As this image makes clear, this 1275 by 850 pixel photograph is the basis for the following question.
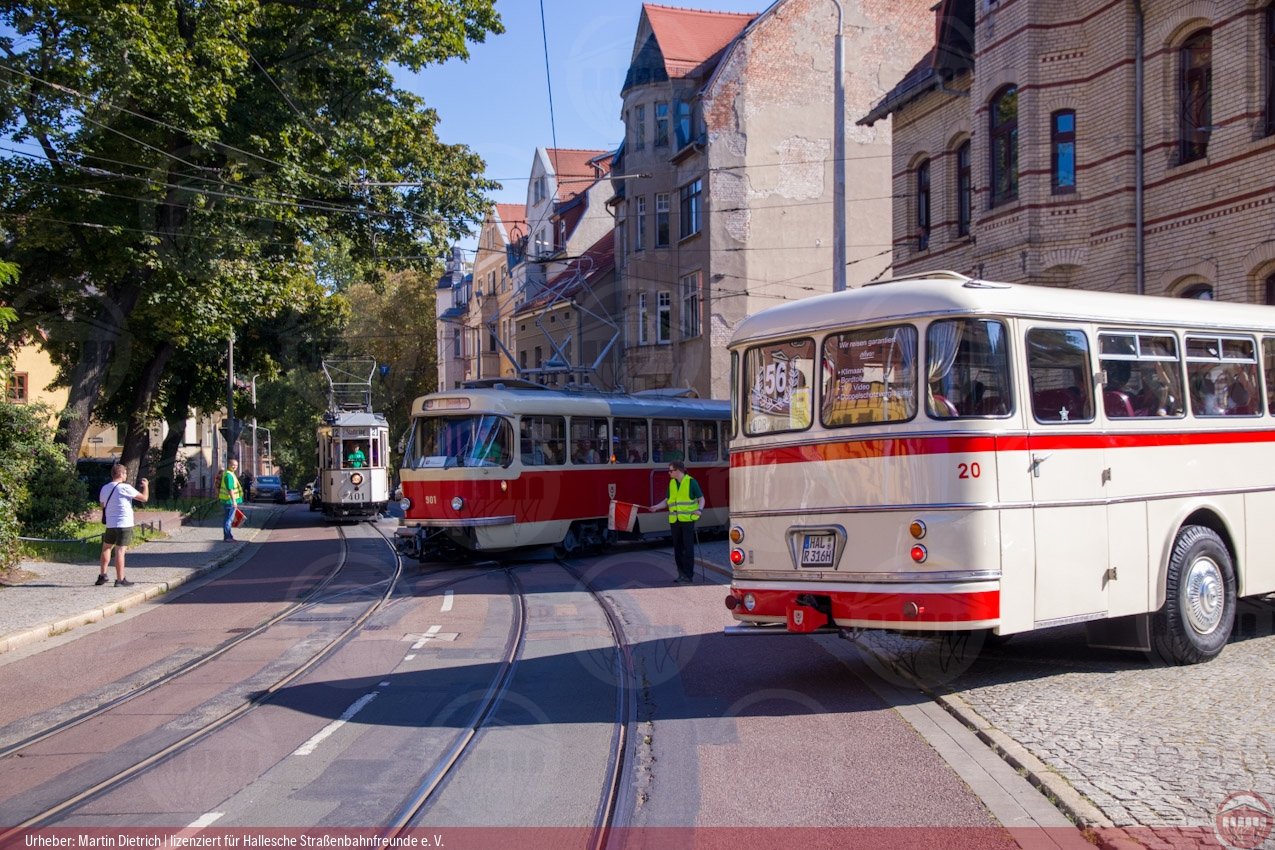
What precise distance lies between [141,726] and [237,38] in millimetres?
17070

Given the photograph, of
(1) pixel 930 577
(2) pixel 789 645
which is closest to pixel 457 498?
(2) pixel 789 645

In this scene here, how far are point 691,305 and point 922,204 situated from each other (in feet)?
40.5

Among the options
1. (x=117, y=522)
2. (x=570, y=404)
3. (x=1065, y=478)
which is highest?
(x=570, y=404)

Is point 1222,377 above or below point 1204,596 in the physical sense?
above

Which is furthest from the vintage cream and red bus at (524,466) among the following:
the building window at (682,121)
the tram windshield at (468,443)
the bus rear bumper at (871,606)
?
the building window at (682,121)

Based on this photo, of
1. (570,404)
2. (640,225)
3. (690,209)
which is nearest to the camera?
(570,404)

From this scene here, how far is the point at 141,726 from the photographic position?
7.70 m

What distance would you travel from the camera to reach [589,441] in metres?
20.5

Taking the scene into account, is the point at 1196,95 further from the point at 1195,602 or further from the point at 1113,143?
the point at 1195,602

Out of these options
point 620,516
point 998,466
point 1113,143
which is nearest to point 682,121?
point 620,516

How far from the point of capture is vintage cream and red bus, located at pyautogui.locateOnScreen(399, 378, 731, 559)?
18406 millimetres

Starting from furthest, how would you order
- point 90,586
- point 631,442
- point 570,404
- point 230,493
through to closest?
point 230,493, point 631,442, point 570,404, point 90,586

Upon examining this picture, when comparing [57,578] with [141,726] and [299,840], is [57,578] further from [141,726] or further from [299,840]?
[299,840]

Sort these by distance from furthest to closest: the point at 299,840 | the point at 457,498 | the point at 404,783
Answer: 1. the point at 457,498
2. the point at 404,783
3. the point at 299,840
